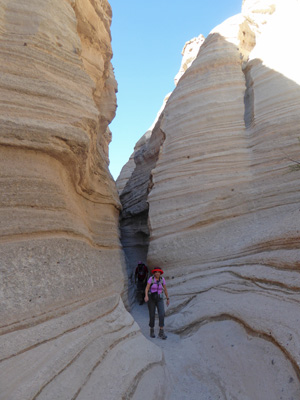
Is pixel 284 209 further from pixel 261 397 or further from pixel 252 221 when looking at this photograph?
pixel 261 397

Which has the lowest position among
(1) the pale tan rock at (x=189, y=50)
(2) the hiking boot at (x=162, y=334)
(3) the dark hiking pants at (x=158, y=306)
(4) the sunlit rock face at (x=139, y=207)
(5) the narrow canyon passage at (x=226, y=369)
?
(5) the narrow canyon passage at (x=226, y=369)

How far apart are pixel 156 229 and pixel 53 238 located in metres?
3.98

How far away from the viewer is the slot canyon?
10.8 feet

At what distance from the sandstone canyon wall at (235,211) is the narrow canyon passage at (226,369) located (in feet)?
0.05

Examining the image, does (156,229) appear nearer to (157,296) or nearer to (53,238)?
(157,296)

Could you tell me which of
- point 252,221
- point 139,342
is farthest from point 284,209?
point 139,342

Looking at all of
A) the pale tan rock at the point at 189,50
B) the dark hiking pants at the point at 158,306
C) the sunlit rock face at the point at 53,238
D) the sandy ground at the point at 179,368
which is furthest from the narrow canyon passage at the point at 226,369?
the pale tan rock at the point at 189,50

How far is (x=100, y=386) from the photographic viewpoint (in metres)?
3.02

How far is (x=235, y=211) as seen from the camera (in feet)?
23.9

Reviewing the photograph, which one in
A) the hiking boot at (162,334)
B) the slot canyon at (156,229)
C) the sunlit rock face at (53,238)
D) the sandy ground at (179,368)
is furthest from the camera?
the hiking boot at (162,334)

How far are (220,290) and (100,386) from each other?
10.0 ft

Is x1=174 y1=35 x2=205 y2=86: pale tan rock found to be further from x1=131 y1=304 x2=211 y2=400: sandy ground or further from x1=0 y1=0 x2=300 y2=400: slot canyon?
x1=131 y1=304 x2=211 y2=400: sandy ground

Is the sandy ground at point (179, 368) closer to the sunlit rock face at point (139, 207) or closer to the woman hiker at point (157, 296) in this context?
the woman hiker at point (157, 296)

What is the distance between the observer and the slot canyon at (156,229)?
3.30m
